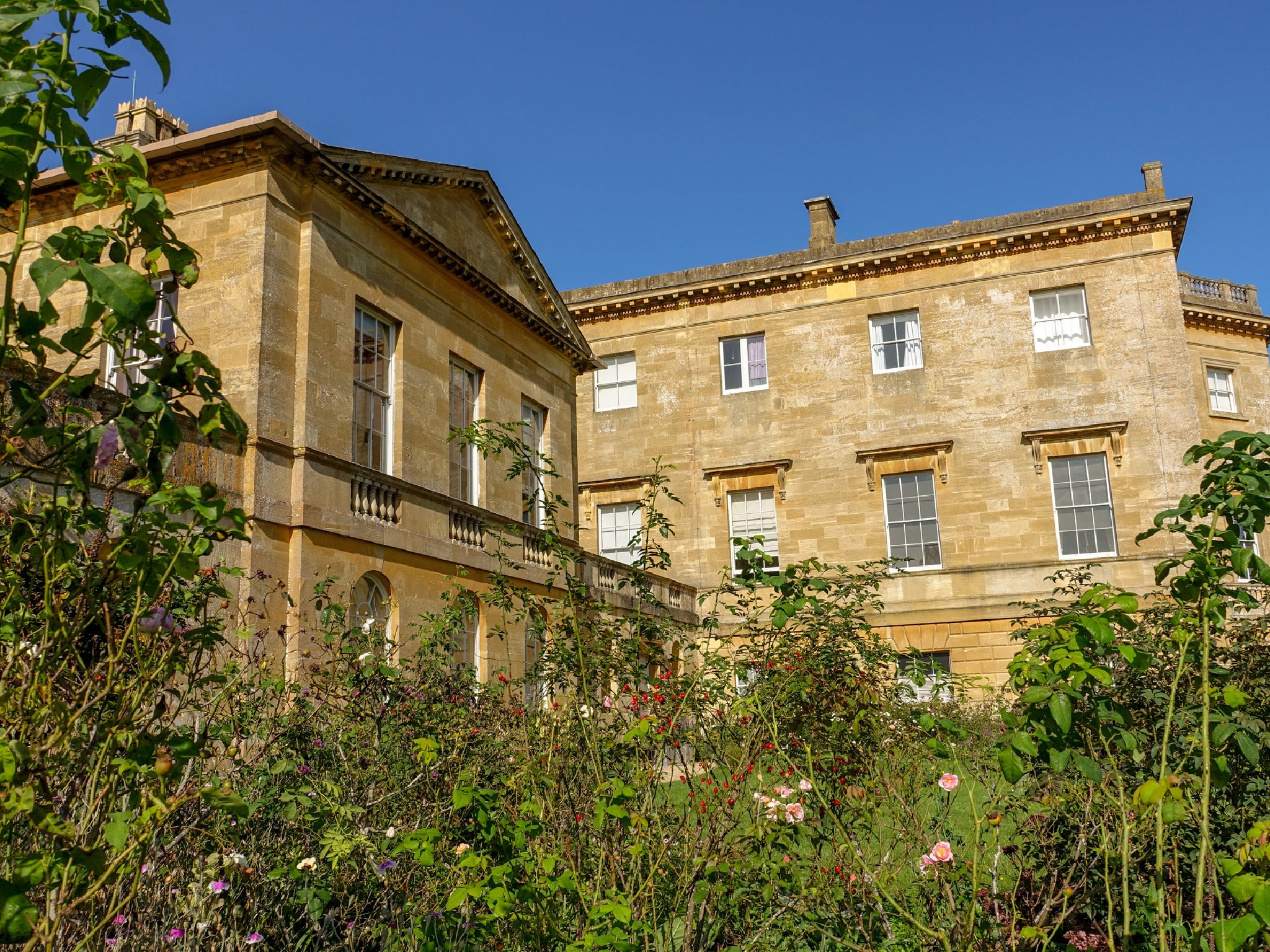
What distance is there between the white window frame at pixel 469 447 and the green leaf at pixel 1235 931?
45.8ft

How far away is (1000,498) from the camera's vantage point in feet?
74.7

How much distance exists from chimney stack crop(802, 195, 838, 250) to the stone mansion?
7 cm

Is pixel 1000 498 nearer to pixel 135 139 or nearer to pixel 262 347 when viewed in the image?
pixel 262 347

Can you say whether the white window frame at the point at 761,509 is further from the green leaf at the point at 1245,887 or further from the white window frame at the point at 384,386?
the green leaf at the point at 1245,887

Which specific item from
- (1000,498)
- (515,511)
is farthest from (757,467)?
(515,511)

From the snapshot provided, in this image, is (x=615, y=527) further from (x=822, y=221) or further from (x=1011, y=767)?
(x=1011, y=767)

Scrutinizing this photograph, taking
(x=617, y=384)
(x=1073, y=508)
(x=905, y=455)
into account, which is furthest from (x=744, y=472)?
(x=1073, y=508)

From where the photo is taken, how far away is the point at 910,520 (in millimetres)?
23500

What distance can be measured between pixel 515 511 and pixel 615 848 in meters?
13.3

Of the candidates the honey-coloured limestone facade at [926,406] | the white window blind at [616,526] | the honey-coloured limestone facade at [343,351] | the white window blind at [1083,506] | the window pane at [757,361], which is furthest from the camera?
the white window blind at [616,526]

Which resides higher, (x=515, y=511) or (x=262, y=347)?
(x=262, y=347)

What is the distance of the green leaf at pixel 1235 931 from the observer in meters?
2.40

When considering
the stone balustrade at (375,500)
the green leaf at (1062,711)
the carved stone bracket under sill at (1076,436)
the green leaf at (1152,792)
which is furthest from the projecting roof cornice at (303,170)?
the carved stone bracket under sill at (1076,436)

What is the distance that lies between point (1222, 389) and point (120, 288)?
3271 cm
